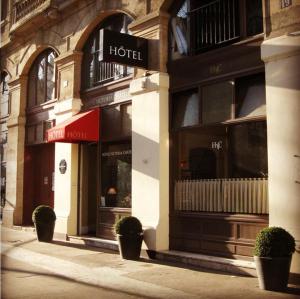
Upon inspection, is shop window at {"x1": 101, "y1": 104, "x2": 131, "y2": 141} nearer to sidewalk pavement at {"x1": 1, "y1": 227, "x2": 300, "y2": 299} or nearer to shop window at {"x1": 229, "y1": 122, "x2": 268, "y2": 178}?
sidewalk pavement at {"x1": 1, "y1": 227, "x2": 300, "y2": 299}

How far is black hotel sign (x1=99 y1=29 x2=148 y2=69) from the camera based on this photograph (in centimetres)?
1029

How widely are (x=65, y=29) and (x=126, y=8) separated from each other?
3288mm

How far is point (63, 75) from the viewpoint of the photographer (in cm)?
1465

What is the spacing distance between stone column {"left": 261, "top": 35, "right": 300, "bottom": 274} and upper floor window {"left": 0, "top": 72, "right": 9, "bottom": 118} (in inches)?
505

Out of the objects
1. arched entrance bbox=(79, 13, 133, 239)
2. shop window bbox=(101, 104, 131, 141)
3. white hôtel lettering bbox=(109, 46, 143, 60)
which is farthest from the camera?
arched entrance bbox=(79, 13, 133, 239)

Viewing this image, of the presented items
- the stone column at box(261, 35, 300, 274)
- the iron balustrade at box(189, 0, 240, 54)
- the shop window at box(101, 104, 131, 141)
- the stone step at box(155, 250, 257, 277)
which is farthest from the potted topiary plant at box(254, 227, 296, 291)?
the shop window at box(101, 104, 131, 141)

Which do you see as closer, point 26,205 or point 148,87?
point 148,87

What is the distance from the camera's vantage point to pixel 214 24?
33.8 feet

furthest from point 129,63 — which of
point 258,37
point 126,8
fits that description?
point 258,37

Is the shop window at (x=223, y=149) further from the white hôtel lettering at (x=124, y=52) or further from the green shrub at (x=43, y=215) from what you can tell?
the green shrub at (x=43, y=215)

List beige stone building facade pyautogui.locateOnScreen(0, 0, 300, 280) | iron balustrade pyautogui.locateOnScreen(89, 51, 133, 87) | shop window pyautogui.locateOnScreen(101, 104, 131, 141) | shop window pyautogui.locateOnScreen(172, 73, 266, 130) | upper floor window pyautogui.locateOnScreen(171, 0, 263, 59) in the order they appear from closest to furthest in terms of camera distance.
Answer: beige stone building facade pyautogui.locateOnScreen(0, 0, 300, 280) < shop window pyautogui.locateOnScreen(172, 73, 266, 130) < upper floor window pyautogui.locateOnScreen(171, 0, 263, 59) < shop window pyautogui.locateOnScreen(101, 104, 131, 141) < iron balustrade pyautogui.locateOnScreen(89, 51, 133, 87)

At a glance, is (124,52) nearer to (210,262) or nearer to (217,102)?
(217,102)

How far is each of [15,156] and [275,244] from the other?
471 inches

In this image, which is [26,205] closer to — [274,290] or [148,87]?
[148,87]
